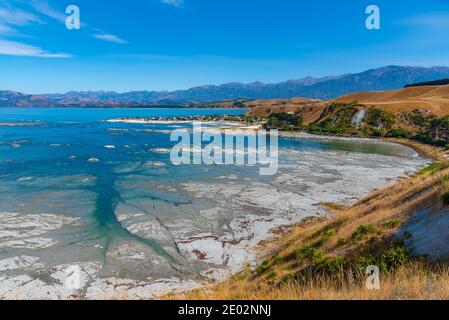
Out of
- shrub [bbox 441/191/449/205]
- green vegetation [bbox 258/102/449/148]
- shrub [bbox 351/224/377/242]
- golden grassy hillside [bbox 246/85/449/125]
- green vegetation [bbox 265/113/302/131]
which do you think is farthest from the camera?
green vegetation [bbox 265/113/302/131]

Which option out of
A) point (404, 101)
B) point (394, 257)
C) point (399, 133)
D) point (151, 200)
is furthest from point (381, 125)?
point (394, 257)

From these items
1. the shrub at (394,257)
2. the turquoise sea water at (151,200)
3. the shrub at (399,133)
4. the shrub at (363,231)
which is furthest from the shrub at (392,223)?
the shrub at (399,133)

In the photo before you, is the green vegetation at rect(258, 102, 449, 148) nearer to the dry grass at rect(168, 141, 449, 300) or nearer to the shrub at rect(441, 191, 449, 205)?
the dry grass at rect(168, 141, 449, 300)

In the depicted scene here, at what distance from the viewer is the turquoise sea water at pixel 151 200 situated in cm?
2211

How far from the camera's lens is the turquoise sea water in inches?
870

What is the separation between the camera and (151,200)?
34.0 metres

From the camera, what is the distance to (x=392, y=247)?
42.5 feet

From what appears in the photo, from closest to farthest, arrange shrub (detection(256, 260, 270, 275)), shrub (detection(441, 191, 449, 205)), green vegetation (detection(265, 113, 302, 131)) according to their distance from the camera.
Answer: shrub (detection(441, 191, 449, 205)) → shrub (detection(256, 260, 270, 275)) → green vegetation (detection(265, 113, 302, 131))

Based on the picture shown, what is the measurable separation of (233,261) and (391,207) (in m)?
10.1

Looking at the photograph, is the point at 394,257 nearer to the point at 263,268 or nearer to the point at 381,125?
the point at 263,268

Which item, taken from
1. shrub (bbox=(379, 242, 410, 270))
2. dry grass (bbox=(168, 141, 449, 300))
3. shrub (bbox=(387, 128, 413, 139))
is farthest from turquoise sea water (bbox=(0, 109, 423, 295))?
shrub (bbox=(387, 128, 413, 139))

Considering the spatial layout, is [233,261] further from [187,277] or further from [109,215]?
[109,215]

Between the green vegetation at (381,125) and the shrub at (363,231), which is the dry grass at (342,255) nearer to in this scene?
the shrub at (363,231)
